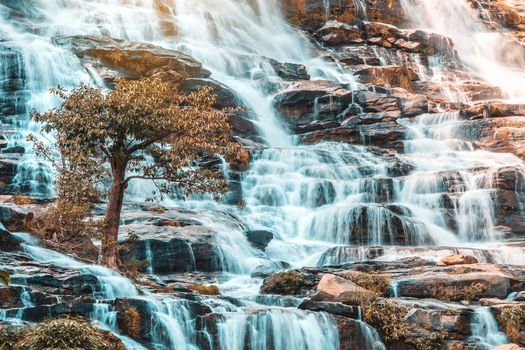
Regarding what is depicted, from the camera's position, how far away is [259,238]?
86.6ft

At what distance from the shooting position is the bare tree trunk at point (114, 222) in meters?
19.1

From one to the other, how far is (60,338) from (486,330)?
35.1 feet

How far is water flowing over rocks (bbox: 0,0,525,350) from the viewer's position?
1614 cm

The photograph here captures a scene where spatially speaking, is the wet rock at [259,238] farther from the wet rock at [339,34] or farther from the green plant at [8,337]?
the wet rock at [339,34]

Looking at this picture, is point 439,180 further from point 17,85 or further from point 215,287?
point 17,85

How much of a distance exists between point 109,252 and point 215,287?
3368 mm

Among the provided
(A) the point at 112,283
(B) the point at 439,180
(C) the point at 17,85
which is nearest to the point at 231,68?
(C) the point at 17,85

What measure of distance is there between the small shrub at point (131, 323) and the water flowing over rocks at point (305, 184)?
0.03 meters

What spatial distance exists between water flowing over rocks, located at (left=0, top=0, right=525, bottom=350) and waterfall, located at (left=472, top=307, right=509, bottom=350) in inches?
1.5

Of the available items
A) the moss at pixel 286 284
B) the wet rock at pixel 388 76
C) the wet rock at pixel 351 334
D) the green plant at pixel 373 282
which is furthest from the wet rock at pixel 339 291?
the wet rock at pixel 388 76

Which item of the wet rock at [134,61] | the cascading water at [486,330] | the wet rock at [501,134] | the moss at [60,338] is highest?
the wet rock at [134,61]

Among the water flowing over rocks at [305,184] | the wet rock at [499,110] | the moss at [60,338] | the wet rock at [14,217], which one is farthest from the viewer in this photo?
the wet rock at [499,110]

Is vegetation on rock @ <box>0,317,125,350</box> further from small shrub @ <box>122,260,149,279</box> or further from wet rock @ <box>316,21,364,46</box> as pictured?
wet rock @ <box>316,21,364,46</box>

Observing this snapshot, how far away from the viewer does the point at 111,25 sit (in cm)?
5184
